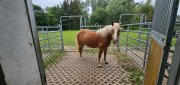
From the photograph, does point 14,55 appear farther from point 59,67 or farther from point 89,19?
point 89,19

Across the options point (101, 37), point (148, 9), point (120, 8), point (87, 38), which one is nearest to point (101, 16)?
point (120, 8)

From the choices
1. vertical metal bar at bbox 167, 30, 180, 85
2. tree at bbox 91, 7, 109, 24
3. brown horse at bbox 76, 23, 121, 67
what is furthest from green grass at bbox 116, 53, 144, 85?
tree at bbox 91, 7, 109, 24

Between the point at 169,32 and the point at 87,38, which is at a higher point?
the point at 169,32

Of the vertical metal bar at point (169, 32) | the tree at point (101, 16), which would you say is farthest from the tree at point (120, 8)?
the vertical metal bar at point (169, 32)

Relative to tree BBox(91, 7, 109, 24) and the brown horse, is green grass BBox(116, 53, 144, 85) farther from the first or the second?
tree BBox(91, 7, 109, 24)

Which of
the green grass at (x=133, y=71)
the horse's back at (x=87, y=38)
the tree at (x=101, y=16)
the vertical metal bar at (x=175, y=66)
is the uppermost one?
the tree at (x=101, y=16)

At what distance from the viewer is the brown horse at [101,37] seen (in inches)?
120

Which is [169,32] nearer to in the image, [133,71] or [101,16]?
[133,71]

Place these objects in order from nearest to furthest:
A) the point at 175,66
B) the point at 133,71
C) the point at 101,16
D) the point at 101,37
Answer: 1. the point at 175,66
2. the point at 133,71
3. the point at 101,37
4. the point at 101,16

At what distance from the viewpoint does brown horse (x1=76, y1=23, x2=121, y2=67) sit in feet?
10.00

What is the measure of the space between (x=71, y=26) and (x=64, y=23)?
111cm

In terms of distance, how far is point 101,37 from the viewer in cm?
Result: 350

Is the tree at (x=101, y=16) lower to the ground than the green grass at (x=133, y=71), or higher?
higher

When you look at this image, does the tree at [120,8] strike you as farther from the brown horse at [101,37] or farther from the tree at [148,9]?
the brown horse at [101,37]
